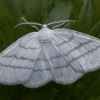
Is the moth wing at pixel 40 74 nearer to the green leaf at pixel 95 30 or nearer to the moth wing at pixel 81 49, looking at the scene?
the moth wing at pixel 81 49

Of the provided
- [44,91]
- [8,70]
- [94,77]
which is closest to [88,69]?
[94,77]

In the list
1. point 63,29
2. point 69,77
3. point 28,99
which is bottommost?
point 28,99

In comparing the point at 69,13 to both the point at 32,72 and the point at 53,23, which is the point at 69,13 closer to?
the point at 53,23

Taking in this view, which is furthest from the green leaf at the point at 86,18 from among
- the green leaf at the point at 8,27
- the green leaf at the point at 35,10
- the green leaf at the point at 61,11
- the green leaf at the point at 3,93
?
the green leaf at the point at 3,93

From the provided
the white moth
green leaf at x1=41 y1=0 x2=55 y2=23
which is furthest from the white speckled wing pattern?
green leaf at x1=41 y1=0 x2=55 y2=23

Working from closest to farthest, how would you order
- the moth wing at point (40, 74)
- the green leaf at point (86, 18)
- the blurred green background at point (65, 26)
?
1. the moth wing at point (40, 74)
2. the blurred green background at point (65, 26)
3. the green leaf at point (86, 18)

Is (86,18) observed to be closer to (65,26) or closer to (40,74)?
(65,26)

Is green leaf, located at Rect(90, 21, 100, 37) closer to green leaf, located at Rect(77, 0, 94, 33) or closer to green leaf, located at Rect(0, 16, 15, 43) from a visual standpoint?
green leaf, located at Rect(77, 0, 94, 33)
